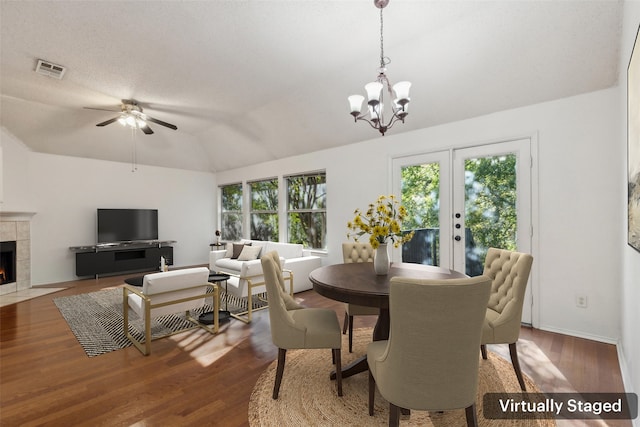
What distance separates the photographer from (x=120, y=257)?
21.0ft

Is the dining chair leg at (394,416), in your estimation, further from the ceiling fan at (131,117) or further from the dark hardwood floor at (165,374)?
the ceiling fan at (131,117)

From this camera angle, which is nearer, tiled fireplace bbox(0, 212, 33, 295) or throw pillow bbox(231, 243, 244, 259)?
tiled fireplace bbox(0, 212, 33, 295)

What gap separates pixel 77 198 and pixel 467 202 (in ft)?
23.8

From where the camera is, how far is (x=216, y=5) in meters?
2.55

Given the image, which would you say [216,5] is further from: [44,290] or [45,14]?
[44,290]

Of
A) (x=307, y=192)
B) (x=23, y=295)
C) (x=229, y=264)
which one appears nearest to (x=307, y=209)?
(x=307, y=192)

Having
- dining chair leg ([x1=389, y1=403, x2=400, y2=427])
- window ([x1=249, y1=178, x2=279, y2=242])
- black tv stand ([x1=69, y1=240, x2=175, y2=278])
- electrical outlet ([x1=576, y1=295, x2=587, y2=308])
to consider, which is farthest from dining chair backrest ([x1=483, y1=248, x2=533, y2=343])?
black tv stand ([x1=69, y1=240, x2=175, y2=278])

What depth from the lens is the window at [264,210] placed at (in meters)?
6.80

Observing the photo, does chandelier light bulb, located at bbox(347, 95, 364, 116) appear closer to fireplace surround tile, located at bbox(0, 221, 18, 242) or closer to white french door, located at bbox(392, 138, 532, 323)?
white french door, located at bbox(392, 138, 532, 323)

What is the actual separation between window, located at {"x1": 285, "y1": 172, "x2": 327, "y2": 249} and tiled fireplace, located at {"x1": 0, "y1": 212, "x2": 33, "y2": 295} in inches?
188

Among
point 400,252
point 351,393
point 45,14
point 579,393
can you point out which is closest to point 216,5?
point 45,14

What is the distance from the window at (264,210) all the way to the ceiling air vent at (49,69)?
152 inches

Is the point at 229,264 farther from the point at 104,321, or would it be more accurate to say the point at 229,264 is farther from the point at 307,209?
the point at 104,321

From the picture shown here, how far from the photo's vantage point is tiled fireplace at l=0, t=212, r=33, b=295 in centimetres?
503
